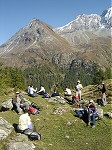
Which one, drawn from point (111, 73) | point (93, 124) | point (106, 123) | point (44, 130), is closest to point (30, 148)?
point (44, 130)

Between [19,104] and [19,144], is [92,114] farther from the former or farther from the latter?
[19,144]

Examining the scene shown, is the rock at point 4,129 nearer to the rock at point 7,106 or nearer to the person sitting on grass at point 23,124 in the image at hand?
the person sitting on grass at point 23,124

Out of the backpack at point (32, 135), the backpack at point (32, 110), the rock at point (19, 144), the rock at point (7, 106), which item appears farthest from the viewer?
the rock at point (7, 106)

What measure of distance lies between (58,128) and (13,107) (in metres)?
6.76

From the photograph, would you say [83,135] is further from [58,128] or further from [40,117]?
[40,117]

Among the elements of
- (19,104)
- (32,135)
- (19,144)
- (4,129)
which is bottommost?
(19,144)

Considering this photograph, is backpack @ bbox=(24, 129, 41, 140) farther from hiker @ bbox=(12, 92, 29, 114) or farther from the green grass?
hiker @ bbox=(12, 92, 29, 114)

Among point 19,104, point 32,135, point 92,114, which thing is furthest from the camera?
point 19,104

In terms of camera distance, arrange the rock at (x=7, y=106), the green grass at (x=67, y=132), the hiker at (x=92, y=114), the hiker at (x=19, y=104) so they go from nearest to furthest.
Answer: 1. the green grass at (x=67, y=132)
2. the hiker at (x=92, y=114)
3. the hiker at (x=19, y=104)
4. the rock at (x=7, y=106)

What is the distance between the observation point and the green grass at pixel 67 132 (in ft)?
73.9

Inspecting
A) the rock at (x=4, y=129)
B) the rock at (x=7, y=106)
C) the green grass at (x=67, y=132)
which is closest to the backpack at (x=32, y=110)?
the green grass at (x=67, y=132)

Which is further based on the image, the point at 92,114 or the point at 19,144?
the point at 92,114

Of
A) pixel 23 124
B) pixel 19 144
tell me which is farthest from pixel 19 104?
pixel 19 144

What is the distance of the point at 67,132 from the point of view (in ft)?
84.7
